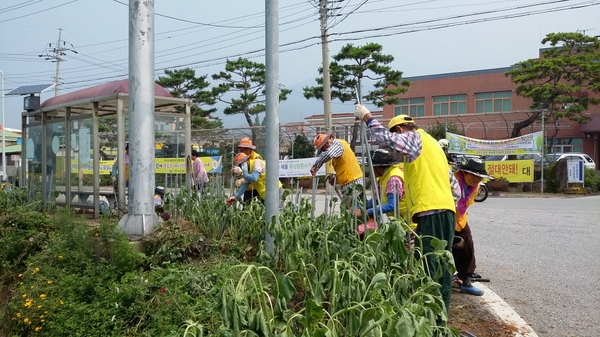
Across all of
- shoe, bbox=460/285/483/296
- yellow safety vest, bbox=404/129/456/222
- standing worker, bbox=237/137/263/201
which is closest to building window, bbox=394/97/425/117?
standing worker, bbox=237/137/263/201

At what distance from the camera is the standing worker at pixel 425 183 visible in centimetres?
412

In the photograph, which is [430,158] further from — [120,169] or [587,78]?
[587,78]

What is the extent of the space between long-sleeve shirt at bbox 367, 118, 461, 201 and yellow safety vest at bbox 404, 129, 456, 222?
0.10 metres

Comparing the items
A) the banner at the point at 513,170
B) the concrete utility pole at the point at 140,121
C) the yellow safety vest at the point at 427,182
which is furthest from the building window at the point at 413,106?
the yellow safety vest at the point at 427,182

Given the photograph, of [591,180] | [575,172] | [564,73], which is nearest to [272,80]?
[575,172]

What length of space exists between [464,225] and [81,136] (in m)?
5.71

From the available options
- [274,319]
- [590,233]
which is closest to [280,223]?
[274,319]

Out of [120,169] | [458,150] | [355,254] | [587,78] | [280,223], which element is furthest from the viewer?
[587,78]

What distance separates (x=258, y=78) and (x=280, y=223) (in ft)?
91.7

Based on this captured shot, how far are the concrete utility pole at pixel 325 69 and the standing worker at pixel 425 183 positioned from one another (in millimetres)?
13244

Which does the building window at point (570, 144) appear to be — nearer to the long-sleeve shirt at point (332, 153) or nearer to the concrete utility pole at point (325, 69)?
the concrete utility pole at point (325, 69)

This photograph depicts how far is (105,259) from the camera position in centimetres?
498

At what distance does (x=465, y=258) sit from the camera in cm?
560

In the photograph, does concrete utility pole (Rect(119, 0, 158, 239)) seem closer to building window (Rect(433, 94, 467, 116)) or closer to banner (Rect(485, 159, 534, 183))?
banner (Rect(485, 159, 534, 183))
